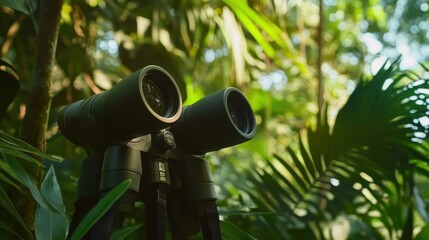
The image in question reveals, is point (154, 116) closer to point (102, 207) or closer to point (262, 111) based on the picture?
point (102, 207)

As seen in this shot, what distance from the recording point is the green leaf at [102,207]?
465 mm

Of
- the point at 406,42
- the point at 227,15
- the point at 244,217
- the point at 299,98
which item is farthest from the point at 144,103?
the point at 406,42

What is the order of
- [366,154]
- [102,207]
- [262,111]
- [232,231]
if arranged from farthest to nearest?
[262,111]
[366,154]
[232,231]
[102,207]

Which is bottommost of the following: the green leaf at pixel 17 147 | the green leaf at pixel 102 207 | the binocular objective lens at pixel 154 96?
the green leaf at pixel 102 207

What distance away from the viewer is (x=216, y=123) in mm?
566

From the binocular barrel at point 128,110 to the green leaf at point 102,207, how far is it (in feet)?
0.22

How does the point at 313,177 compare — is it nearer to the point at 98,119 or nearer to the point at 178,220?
the point at 178,220

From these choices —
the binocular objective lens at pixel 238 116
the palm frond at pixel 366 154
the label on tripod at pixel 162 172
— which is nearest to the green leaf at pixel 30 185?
the label on tripod at pixel 162 172

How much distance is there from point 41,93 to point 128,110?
0.90 feet

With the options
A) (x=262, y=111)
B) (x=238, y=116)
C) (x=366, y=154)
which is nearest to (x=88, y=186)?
(x=238, y=116)

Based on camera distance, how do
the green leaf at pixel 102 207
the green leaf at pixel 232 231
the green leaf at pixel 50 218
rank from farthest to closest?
the green leaf at pixel 232 231 < the green leaf at pixel 50 218 < the green leaf at pixel 102 207

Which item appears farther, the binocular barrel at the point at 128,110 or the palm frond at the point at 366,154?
the palm frond at the point at 366,154

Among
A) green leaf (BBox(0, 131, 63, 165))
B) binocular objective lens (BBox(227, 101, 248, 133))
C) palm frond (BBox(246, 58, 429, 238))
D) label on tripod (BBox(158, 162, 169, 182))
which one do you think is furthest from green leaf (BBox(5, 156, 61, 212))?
palm frond (BBox(246, 58, 429, 238))

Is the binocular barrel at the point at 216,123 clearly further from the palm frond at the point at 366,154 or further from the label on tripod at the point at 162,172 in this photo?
the palm frond at the point at 366,154
